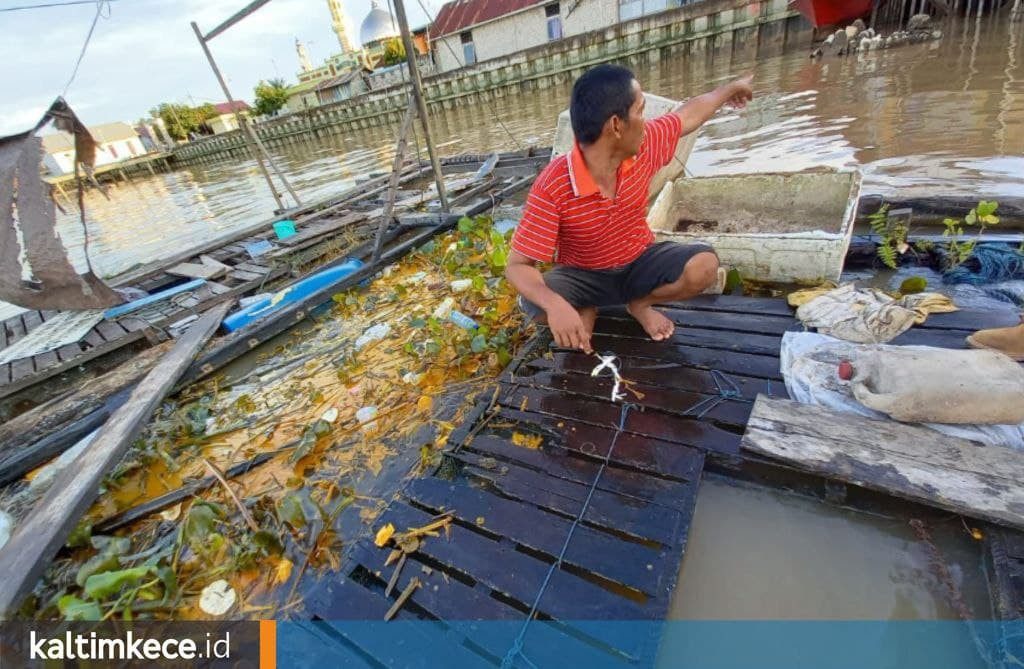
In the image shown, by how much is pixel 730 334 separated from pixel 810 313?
0.46 meters

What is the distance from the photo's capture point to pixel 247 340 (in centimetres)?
428

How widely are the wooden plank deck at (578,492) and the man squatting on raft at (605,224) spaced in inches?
14.2

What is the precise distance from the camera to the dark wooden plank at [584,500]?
1851 mm

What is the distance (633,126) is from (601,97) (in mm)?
216

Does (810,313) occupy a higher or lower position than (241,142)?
lower

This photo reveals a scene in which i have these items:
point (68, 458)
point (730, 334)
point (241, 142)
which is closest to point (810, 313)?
point (730, 334)

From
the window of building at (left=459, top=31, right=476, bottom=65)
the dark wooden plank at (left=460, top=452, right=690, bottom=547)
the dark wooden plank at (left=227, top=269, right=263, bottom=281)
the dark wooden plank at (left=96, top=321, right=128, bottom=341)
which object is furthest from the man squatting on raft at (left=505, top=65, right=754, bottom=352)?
the window of building at (left=459, top=31, right=476, bottom=65)

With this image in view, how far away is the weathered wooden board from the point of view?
63.0 inches

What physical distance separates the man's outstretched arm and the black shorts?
0.85m

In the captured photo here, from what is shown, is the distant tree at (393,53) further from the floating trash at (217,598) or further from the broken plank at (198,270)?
the floating trash at (217,598)

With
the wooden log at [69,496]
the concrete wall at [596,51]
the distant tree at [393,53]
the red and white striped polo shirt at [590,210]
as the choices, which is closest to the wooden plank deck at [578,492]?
the red and white striped polo shirt at [590,210]

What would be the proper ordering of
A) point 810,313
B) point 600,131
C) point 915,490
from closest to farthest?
point 915,490
point 600,131
point 810,313

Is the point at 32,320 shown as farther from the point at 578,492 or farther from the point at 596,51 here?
the point at 596,51

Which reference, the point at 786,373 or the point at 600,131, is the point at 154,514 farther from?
the point at 786,373
